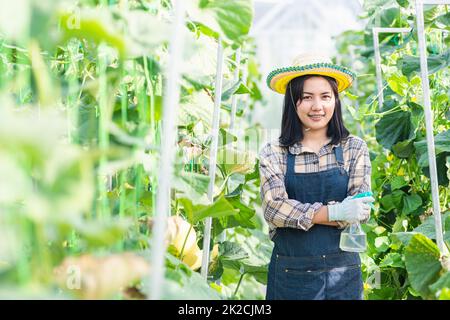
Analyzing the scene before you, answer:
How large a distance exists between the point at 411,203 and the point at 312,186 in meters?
0.88

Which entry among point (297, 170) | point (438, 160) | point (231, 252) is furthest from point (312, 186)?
point (438, 160)

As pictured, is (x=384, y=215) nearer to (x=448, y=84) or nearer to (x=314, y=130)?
(x=448, y=84)

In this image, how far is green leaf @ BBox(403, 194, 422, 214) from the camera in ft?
8.17

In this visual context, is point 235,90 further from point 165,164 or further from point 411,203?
point 165,164

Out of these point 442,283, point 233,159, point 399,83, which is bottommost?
point 442,283

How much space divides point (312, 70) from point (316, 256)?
48 cm

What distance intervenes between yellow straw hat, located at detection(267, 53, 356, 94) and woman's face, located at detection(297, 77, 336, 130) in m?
0.03

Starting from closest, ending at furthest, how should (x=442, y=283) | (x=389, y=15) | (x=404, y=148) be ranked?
(x=442, y=283), (x=404, y=148), (x=389, y=15)

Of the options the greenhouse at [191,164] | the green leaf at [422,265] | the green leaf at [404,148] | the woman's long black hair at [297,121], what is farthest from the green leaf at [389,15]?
the green leaf at [422,265]

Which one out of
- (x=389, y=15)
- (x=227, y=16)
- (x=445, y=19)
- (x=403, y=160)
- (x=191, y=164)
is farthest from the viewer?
(x=389, y=15)

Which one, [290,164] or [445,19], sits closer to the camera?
[290,164]

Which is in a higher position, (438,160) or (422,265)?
(438,160)

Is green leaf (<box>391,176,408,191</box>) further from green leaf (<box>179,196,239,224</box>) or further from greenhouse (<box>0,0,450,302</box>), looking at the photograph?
green leaf (<box>179,196,239,224</box>)

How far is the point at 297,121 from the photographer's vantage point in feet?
6.06
